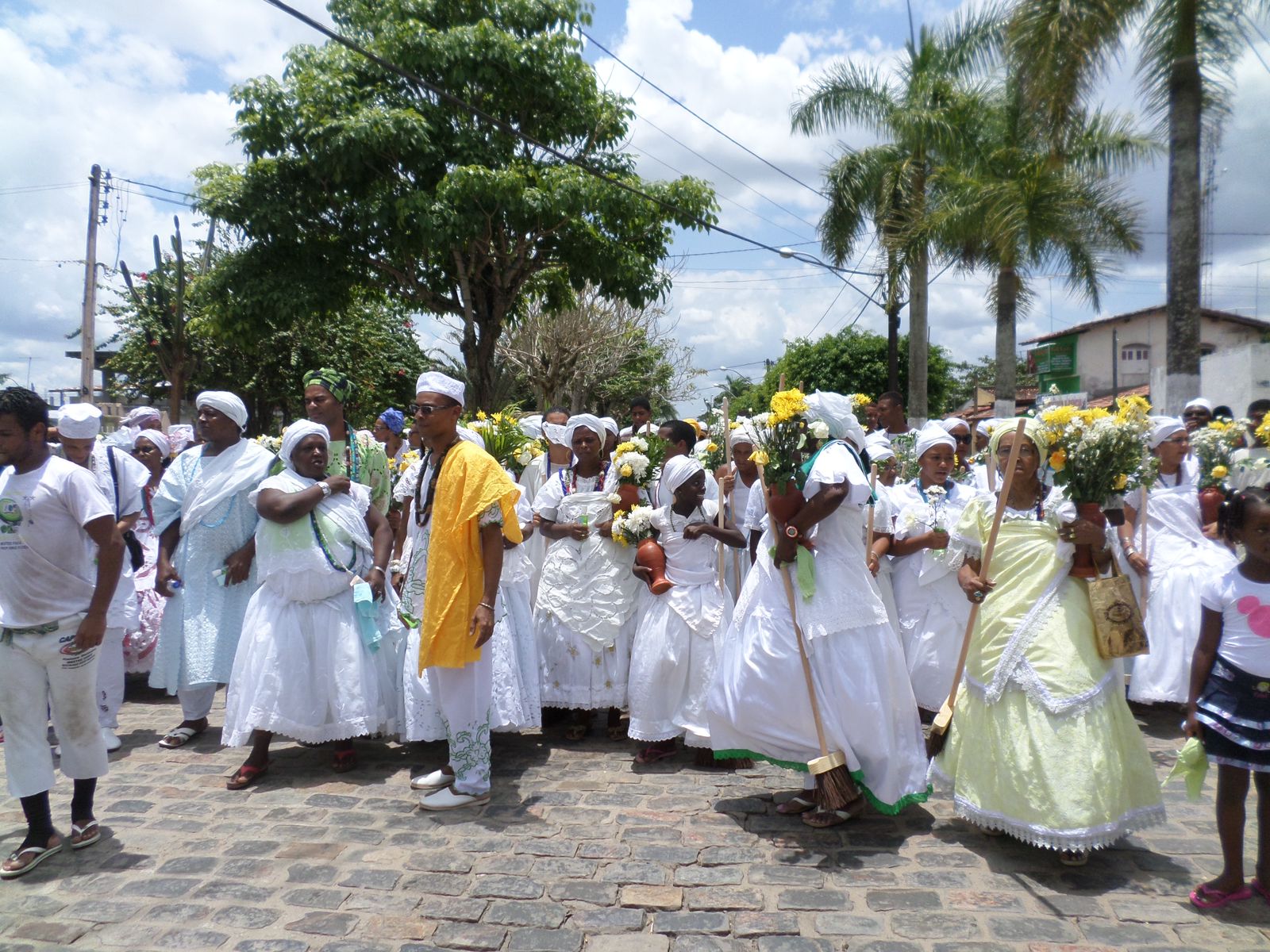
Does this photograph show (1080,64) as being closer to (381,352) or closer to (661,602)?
(661,602)

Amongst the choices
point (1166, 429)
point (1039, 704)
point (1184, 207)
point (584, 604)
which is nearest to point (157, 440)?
point (584, 604)

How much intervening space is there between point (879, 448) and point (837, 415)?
2.31 m

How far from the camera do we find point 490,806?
4.92 m

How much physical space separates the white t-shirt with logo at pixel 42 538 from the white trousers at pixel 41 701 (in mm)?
108

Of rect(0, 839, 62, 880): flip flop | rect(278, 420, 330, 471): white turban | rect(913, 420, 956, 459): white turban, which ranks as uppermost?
rect(913, 420, 956, 459): white turban

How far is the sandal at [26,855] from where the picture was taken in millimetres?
4055

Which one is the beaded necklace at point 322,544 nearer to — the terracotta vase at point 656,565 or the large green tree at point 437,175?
the terracotta vase at point 656,565

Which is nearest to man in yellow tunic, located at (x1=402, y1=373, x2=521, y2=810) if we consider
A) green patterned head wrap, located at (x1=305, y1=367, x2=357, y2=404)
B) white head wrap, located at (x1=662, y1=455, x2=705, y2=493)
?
green patterned head wrap, located at (x1=305, y1=367, x2=357, y2=404)

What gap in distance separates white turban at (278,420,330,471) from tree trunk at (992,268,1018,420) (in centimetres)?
1344

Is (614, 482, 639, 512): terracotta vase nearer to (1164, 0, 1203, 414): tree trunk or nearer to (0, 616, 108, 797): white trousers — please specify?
(0, 616, 108, 797): white trousers

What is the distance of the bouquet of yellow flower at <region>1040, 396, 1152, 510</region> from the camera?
4.23 metres

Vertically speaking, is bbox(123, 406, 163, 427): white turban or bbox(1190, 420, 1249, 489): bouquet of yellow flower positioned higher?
bbox(123, 406, 163, 427): white turban

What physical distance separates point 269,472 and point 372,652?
4.36 ft

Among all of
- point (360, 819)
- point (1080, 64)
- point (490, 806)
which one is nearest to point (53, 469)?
point (360, 819)
